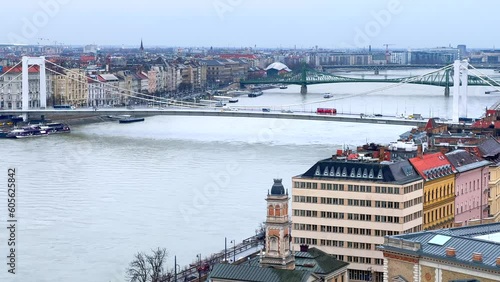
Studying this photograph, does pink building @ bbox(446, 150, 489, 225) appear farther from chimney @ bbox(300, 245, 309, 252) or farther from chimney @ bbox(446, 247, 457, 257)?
chimney @ bbox(446, 247, 457, 257)

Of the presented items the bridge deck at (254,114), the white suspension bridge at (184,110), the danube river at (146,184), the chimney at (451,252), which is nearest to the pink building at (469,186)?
the danube river at (146,184)

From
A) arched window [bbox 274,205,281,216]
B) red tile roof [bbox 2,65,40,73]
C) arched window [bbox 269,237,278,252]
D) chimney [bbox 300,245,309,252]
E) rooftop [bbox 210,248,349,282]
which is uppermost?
red tile roof [bbox 2,65,40,73]

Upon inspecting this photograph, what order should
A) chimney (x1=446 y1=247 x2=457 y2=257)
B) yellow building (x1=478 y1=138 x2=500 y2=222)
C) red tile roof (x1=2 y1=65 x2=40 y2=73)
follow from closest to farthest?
1. chimney (x1=446 y1=247 x2=457 y2=257)
2. yellow building (x1=478 y1=138 x2=500 y2=222)
3. red tile roof (x1=2 y1=65 x2=40 y2=73)

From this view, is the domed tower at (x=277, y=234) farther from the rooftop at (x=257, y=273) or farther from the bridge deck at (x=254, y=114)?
the bridge deck at (x=254, y=114)

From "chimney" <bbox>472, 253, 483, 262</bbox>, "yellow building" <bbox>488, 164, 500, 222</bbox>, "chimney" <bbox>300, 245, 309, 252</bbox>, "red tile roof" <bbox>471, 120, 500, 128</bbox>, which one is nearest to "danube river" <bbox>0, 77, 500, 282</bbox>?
"chimney" <bbox>300, 245, 309, 252</bbox>

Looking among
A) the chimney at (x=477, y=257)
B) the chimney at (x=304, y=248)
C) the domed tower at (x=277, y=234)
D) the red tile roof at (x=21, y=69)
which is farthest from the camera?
the red tile roof at (x=21, y=69)

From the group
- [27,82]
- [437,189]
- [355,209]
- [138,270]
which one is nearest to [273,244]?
A: [138,270]

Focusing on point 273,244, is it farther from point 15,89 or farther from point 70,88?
point 70,88
